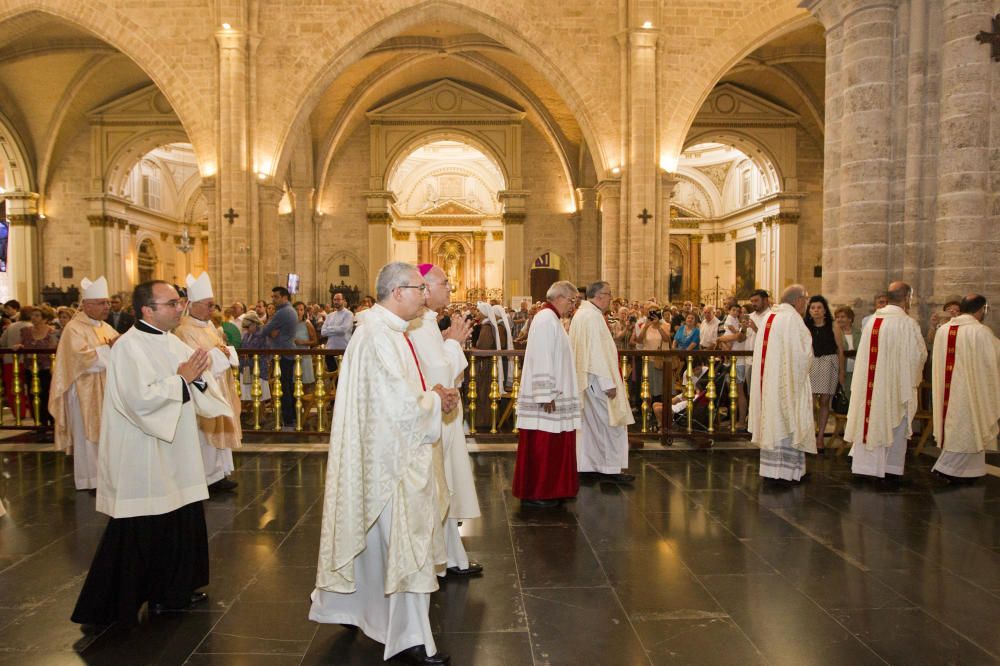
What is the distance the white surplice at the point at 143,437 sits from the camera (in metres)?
3.24

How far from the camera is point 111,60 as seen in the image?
20797 millimetres

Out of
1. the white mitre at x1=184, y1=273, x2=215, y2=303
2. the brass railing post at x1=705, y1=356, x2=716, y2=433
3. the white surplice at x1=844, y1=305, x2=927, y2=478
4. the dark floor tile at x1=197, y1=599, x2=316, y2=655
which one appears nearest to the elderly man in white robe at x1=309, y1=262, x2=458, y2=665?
the dark floor tile at x1=197, y1=599, x2=316, y2=655

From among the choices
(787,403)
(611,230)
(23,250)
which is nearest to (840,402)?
(787,403)

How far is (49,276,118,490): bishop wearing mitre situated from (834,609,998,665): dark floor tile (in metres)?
5.24

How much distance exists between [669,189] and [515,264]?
9054 millimetres

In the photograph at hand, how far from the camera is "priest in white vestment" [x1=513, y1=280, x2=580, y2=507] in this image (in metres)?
5.18

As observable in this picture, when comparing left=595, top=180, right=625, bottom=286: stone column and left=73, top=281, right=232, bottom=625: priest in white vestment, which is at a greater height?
left=595, top=180, right=625, bottom=286: stone column

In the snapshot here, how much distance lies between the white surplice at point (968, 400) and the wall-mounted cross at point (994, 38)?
278cm

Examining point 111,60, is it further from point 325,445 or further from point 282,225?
point 325,445

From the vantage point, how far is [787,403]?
5.82 meters

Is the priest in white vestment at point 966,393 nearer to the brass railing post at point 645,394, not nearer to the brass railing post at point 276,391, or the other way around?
the brass railing post at point 645,394

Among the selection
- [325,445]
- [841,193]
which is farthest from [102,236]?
[841,193]

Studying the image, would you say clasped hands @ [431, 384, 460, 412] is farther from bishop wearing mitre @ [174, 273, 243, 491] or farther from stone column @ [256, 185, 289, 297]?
stone column @ [256, 185, 289, 297]

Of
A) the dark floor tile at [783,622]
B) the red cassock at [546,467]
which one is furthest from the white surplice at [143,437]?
the dark floor tile at [783,622]
